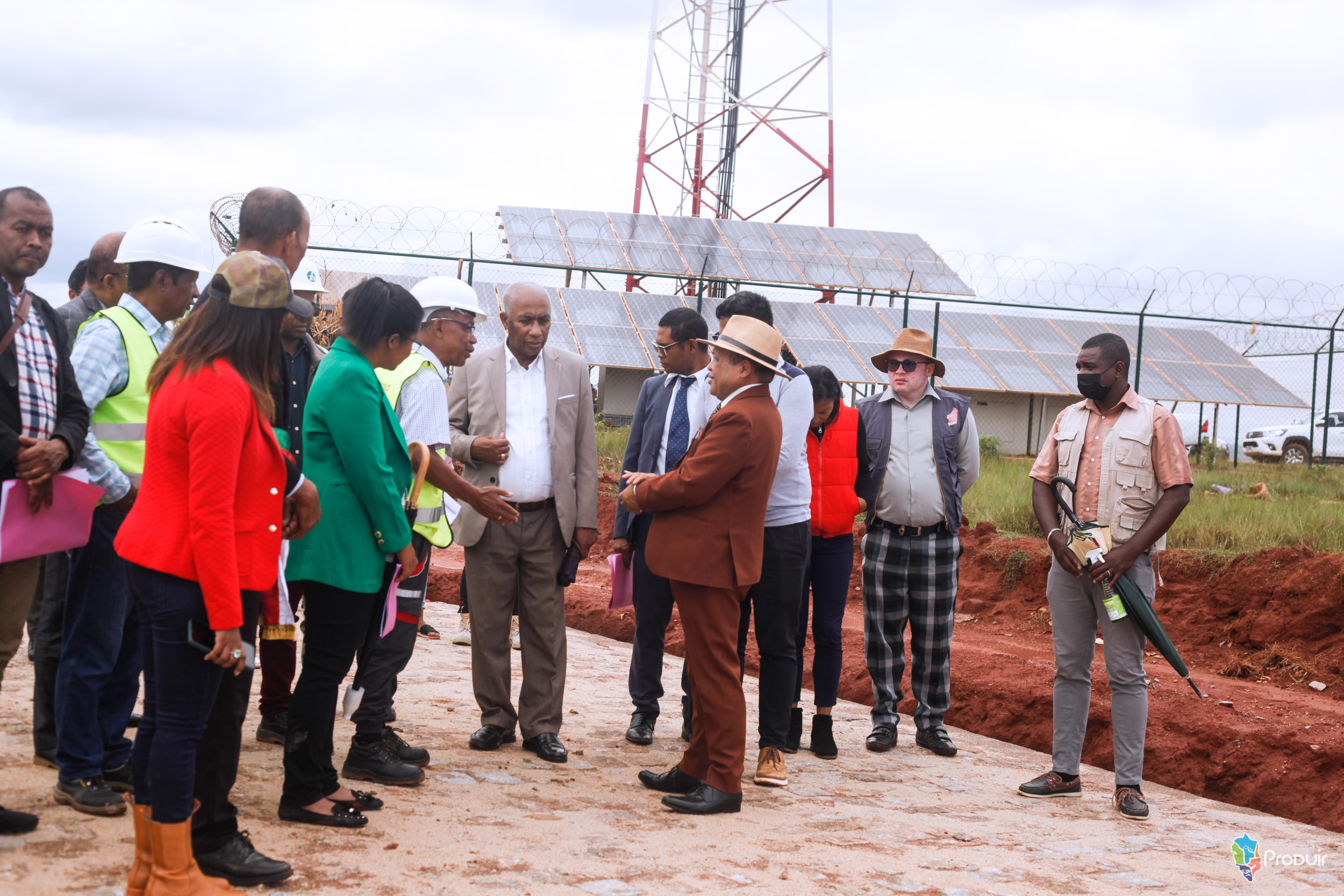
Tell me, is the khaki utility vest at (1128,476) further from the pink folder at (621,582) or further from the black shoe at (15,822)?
the black shoe at (15,822)

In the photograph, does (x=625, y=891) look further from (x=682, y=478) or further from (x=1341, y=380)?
(x=1341, y=380)

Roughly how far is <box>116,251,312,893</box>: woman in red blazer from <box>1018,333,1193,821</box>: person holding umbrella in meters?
3.70

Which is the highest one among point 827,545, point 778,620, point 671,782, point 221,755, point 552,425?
point 552,425

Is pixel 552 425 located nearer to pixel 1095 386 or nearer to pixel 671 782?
pixel 671 782

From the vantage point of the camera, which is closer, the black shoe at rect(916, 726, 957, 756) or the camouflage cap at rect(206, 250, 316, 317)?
the camouflage cap at rect(206, 250, 316, 317)

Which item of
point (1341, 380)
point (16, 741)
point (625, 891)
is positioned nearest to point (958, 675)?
point (625, 891)

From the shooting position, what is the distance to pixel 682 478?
14.5 ft

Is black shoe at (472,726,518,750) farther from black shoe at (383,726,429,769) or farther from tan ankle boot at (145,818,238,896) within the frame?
tan ankle boot at (145,818,238,896)

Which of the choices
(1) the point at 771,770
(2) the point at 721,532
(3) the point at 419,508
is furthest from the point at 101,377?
(1) the point at 771,770

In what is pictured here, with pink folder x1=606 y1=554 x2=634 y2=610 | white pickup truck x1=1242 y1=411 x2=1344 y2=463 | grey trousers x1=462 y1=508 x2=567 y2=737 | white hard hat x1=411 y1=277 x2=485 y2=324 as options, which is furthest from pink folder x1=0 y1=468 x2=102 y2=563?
white pickup truck x1=1242 y1=411 x2=1344 y2=463

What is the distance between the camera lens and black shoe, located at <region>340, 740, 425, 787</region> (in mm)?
4391

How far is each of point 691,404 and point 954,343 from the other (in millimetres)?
14306

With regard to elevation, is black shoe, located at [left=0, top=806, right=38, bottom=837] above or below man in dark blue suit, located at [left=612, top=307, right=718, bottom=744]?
below

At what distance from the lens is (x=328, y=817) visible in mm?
3766
